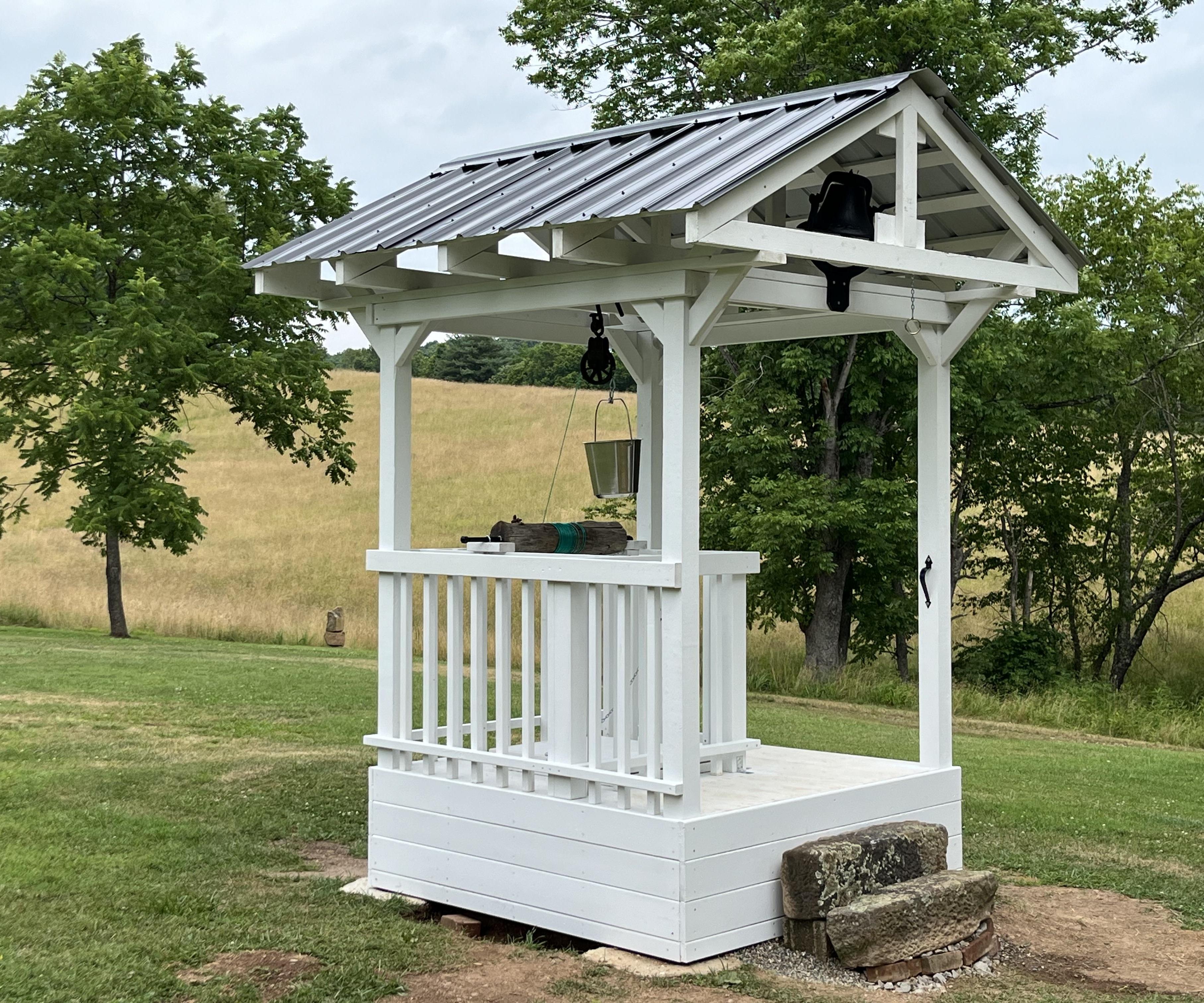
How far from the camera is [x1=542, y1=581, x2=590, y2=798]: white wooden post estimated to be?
5332 mm

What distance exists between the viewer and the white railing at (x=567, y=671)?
17.0ft

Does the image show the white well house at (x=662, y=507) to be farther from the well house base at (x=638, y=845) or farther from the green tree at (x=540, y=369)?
the green tree at (x=540, y=369)

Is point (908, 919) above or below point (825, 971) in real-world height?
above

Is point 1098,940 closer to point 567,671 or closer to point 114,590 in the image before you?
point 567,671

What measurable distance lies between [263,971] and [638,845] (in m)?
1.42

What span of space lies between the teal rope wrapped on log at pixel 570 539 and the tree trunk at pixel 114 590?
1367cm

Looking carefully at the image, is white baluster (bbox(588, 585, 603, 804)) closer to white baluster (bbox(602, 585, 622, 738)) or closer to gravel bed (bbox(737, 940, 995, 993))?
white baluster (bbox(602, 585, 622, 738))

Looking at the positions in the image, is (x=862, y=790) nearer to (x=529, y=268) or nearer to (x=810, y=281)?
(x=810, y=281)

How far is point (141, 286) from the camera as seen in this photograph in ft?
57.5

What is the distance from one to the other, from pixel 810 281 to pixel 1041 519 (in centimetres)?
1451

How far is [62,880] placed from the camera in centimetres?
590

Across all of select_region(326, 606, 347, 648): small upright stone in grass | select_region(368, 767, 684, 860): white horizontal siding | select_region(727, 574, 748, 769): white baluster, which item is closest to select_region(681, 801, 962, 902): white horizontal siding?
select_region(368, 767, 684, 860): white horizontal siding

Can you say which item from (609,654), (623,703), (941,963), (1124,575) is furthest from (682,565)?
(1124,575)

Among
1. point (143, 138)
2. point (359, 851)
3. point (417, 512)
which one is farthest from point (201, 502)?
point (359, 851)
